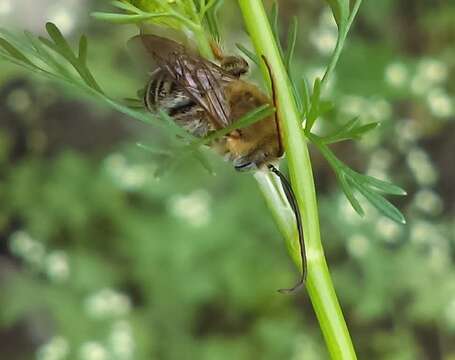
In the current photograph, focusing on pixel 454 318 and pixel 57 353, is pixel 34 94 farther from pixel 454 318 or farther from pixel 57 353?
pixel 454 318

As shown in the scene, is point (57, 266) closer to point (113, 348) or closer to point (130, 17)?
Answer: point (113, 348)

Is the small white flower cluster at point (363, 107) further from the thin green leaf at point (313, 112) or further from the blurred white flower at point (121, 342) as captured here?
the thin green leaf at point (313, 112)

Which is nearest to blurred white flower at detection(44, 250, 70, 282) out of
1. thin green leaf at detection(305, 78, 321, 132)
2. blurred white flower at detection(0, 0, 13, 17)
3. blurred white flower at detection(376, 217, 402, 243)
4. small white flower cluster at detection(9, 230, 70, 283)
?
small white flower cluster at detection(9, 230, 70, 283)

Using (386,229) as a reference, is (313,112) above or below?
below

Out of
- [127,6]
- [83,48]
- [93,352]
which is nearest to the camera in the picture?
[127,6]

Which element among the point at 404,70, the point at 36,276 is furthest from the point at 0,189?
the point at 404,70

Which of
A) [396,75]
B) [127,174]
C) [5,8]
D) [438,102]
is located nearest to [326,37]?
[396,75]

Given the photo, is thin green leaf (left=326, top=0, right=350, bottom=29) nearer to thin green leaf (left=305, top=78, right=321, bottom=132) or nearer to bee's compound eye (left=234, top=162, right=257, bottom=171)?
thin green leaf (left=305, top=78, right=321, bottom=132)
